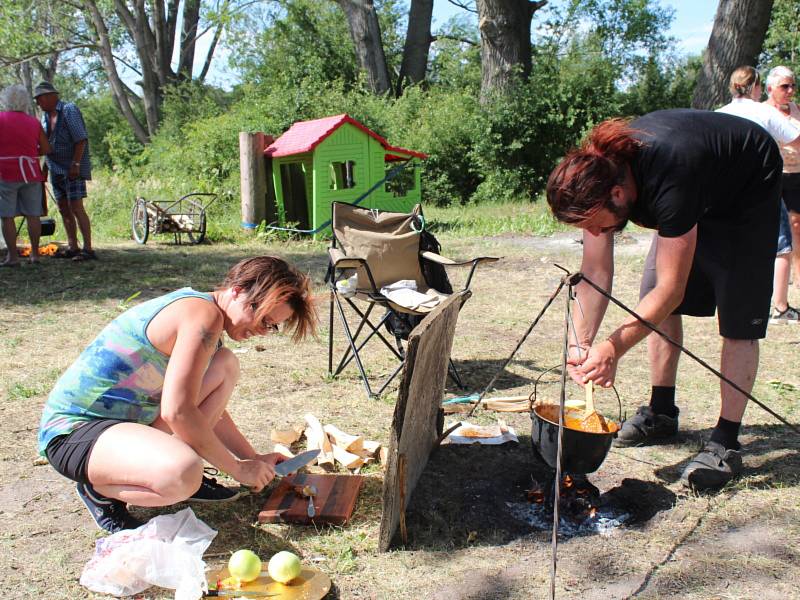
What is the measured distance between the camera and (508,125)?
594 inches

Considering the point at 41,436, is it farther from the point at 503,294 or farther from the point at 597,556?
the point at 503,294

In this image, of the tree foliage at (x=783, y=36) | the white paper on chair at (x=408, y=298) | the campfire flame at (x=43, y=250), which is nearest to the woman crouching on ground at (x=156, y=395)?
the white paper on chair at (x=408, y=298)

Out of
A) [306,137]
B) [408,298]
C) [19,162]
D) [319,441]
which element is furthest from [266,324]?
[306,137]

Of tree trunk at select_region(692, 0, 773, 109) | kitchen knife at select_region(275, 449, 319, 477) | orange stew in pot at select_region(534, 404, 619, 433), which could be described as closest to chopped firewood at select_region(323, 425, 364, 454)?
kitchen knife at select_region(275, 449, 319, 477)

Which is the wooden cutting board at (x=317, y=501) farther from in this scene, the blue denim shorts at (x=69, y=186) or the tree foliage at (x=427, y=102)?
the tree foliage at (x=427, y=102)

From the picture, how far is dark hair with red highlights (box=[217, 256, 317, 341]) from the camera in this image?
2.31 meters

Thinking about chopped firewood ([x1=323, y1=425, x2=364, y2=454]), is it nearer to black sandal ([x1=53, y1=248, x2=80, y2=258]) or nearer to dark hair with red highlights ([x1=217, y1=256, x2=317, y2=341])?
dark hair with red highlights ([x1=217, y1=256, x2=317, y2=341])

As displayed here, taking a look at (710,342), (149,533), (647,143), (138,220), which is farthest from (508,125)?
(149,533)

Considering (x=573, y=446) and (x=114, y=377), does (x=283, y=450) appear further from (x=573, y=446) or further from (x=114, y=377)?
(x=573, y=446)

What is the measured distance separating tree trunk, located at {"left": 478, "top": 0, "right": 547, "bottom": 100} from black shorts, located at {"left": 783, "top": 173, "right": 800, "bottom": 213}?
1062 cm

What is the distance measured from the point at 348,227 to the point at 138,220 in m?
6.60

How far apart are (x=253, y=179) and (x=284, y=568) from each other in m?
9.19

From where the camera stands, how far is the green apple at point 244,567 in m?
2.21

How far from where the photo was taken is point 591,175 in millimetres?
2395
